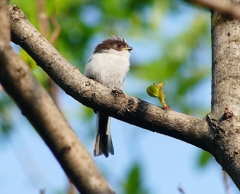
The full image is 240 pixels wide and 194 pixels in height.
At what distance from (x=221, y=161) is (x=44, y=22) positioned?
112 inches

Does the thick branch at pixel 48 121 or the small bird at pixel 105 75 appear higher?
the small bird at pixel 105 75

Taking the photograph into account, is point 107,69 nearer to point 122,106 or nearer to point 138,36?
point 138,36

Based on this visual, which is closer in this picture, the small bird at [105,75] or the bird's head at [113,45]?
the small bird at [105,75]

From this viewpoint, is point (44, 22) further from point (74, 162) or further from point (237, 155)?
point (74, 162)

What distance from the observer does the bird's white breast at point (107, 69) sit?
700 centimetres

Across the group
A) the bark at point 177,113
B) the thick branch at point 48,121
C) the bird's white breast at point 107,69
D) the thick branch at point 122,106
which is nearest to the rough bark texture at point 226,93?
the bark at point 177,113

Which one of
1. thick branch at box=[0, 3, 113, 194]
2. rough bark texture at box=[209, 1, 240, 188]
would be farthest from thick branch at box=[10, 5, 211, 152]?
thick branch at box=[0, 3, 113, 194]

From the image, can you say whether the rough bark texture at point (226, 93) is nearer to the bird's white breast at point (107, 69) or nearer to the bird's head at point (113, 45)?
the bird's white breast at point (107, 69)

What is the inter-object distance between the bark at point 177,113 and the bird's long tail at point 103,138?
10.7 feet

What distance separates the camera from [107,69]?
7.17 metres

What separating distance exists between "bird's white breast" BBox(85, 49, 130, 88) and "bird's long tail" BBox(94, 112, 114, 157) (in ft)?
1.59

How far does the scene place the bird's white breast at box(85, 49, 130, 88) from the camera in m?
7.00

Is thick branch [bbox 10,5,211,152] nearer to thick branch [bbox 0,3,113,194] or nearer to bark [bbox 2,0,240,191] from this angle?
bark [bbox 2,0,240,191]

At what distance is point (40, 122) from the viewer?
5.49 ft
